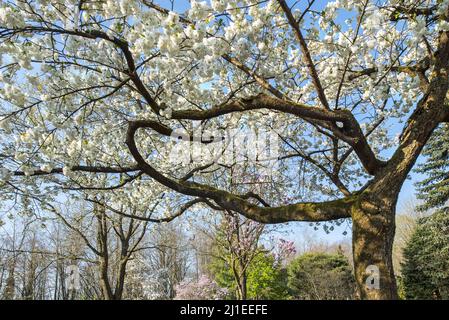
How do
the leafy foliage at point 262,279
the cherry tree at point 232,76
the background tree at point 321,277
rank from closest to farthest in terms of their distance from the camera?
the cherry tree at point 232,76, the leafy foliage at point 262,279, the background tree at point 321,277

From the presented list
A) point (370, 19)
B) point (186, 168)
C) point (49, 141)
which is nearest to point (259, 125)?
point (186, 168)

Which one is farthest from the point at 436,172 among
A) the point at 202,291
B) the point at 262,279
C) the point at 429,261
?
the point at 202,291

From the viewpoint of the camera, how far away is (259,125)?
632 centimetres

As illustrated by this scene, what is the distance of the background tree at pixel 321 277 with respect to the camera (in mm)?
21672

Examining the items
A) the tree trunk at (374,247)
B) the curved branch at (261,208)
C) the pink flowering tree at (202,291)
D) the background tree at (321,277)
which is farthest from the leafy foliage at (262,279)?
the tree trunk at (374,247)

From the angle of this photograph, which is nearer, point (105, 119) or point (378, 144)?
point (105, 119)

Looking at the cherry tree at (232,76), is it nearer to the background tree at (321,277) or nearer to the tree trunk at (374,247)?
the tree trunk at (374,247)

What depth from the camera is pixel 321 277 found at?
2231 cm

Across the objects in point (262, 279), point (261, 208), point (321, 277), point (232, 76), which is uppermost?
point (232, 76)

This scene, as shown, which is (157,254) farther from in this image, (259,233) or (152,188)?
(152,188)

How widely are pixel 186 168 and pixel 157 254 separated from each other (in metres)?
23.6

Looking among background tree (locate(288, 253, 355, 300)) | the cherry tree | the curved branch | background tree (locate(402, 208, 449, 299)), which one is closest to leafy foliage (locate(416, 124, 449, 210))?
background tree (locate(402, 208, 449, 299))

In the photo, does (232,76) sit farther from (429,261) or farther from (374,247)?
(429,261)
